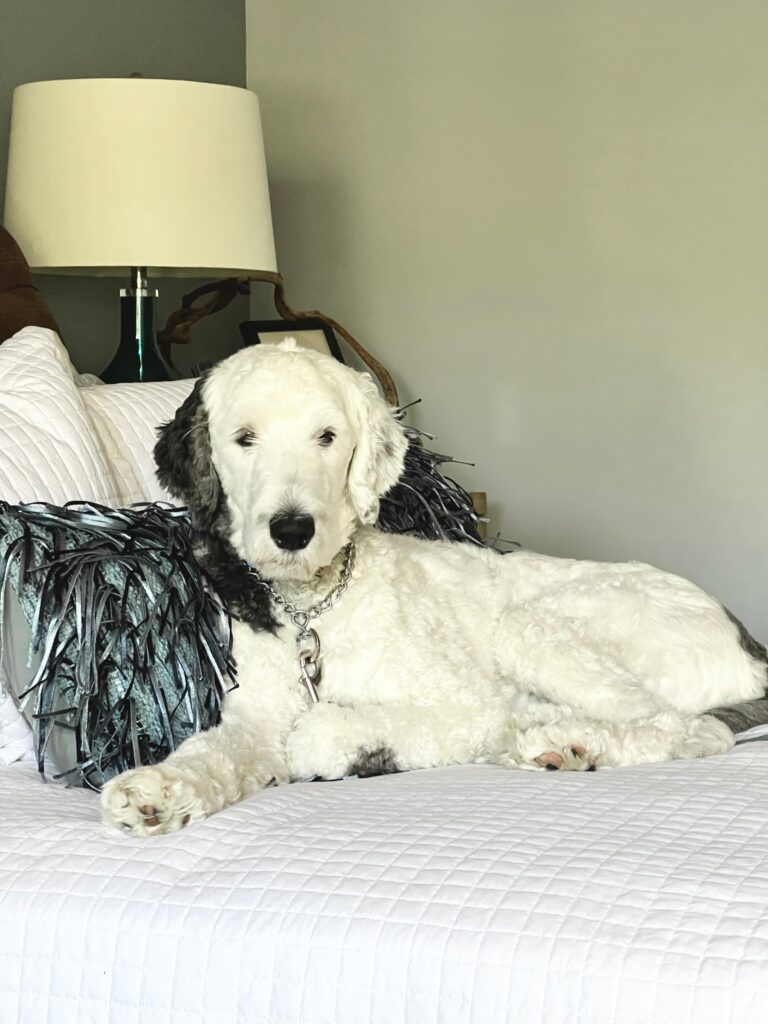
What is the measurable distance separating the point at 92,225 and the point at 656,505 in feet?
7.69

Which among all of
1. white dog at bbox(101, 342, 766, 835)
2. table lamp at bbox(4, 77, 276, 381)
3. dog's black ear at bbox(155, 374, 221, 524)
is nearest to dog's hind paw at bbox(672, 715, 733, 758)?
white dog at bbox(101, 342, 766, 835)

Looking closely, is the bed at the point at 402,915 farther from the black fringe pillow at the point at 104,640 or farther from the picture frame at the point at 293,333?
the picture frame at the point at 293,333

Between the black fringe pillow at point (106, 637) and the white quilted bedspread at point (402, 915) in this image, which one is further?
the black fringe pillow at point (106, 637)

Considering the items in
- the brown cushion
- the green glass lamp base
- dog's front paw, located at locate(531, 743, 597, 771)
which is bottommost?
dog's front paw, located at locate(531, 743, 597, 771)

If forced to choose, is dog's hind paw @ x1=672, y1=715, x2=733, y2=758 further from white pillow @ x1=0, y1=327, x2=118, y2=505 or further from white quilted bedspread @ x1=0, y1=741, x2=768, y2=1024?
white pillow @ x1=0, y1=327, x2=118, y2=505

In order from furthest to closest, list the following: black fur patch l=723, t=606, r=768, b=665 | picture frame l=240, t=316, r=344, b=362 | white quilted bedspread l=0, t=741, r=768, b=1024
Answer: picture frame l=240, t=316, r=344, b=362, black fur patch l=723, t=606, r=768, b=665, white quilted bedspread l=0, t=741, r=768, b=1024

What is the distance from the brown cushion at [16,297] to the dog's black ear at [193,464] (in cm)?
85

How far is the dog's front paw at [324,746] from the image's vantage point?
2000 millimetres

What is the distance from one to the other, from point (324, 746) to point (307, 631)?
0.65 ft

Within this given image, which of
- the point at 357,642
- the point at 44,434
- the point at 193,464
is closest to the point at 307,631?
the point at 357,642

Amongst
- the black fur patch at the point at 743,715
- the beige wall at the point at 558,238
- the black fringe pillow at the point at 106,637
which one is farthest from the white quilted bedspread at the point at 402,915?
the beige wall at the point at 558,238

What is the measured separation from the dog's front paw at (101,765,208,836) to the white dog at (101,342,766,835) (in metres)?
0.08

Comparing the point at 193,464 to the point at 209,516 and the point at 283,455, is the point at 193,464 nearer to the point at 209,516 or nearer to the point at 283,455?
the point at 209,516

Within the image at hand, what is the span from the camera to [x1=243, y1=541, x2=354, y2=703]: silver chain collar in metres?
2.10
